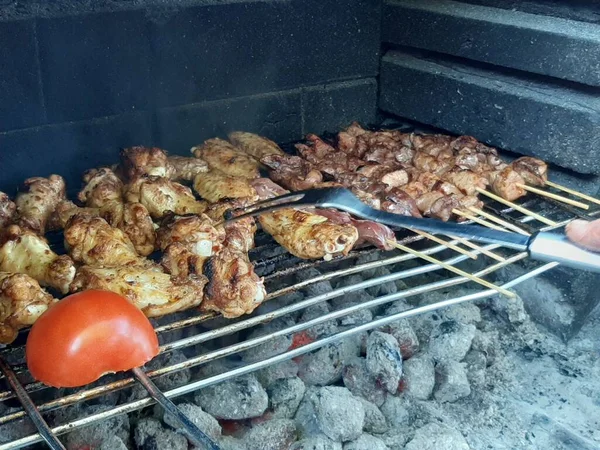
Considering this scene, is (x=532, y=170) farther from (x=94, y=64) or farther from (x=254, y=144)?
(x=94, y=64)

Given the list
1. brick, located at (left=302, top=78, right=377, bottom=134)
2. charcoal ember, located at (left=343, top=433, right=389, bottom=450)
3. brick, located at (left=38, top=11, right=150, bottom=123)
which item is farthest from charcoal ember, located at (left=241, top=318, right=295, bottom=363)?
brick, located at (left=302, top=78, right=377, bottom=134)

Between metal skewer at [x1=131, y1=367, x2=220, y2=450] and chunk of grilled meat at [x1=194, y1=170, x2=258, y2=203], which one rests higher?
chunk of grilled meat at [x1=194, y1=170, x2=258, y2=203]

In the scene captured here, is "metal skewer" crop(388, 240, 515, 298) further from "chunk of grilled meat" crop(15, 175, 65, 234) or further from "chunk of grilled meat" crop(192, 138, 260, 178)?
"chunk of grilled meat" crop(15, 175, 65, 234)

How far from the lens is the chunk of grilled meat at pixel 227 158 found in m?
3.96

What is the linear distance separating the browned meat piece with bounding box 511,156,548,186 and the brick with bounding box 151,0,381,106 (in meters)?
1.49

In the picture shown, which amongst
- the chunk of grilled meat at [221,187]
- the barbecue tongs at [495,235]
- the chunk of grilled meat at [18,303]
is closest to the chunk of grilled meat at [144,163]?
the chunk of grilled meat at [221,187]

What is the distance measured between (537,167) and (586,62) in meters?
0.63

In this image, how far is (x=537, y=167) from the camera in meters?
4.03

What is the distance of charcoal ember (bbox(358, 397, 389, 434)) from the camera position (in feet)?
10.5

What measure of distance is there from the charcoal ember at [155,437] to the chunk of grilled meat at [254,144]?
186cm

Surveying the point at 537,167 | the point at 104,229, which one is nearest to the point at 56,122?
the point at 104,229

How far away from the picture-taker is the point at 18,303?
8.54 ft

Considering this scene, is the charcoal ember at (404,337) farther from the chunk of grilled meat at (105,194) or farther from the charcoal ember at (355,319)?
the chunk of grilled meat at (105,194)

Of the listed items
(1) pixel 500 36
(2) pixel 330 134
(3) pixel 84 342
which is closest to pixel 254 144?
(2) pixel 330 134
